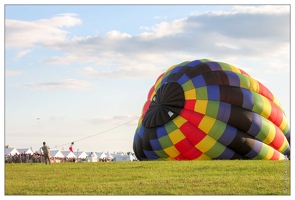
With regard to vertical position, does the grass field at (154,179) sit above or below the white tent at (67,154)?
below

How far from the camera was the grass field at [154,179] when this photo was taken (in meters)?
13.9

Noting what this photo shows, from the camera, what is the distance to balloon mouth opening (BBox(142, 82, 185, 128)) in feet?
77.2

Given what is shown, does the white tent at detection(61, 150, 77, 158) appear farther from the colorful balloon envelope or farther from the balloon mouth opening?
the balloon mouth opening

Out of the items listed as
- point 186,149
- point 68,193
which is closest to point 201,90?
point 186,149

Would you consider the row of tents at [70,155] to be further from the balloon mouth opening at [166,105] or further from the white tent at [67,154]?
the balloon mouth opening at [166,105]

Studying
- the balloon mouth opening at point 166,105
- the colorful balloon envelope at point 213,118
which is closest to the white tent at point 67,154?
the colorful balloon envelope at point 213,118

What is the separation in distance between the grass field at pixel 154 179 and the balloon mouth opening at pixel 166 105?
464cm

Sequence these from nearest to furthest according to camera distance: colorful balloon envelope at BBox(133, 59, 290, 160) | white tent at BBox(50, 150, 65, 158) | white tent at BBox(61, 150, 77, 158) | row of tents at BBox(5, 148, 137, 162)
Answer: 1. colorful balloon envelope at BBox(133, 59, 290, 160)
2. row of tents at BBox(5, 148, 137, 162)
3. white tent at BBox(50, 150, 65, 158)
4. white tent at BBox(61, 150, 77, 158)

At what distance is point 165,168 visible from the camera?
59.4 feet

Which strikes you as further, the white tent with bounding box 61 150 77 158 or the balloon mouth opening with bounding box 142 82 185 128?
the white tent with bounding box 61 150 77 158

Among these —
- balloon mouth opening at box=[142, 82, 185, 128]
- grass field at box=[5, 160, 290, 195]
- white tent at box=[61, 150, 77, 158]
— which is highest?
balloon mouth opening at box=[142, 82, 185, 128]

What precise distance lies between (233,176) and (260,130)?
7.12m

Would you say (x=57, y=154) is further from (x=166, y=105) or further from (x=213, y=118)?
(x=213, y=118)

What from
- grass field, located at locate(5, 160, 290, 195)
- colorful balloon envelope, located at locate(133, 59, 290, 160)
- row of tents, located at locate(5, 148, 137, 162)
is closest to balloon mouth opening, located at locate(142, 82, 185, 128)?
colorful balloon envelope, located at locate(133, 59, 290, 160)
